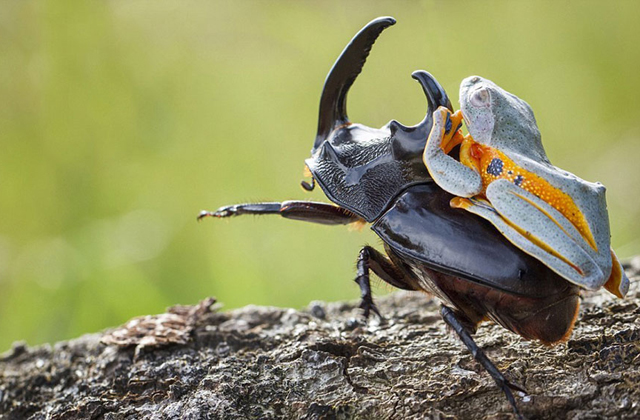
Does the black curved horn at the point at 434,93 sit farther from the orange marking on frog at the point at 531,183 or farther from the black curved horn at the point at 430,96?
the orange marking on frog at the point at 531,183

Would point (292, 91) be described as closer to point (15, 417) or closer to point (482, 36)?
point (482, 36)

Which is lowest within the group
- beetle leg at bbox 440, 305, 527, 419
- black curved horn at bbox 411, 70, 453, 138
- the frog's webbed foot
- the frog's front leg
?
beetle leg at bbox 440, 305, 527, 419

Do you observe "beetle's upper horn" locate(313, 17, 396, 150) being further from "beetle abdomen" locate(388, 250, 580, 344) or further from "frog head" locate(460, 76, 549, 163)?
"beetle abdomen" locate(388, 250, 580, 344)

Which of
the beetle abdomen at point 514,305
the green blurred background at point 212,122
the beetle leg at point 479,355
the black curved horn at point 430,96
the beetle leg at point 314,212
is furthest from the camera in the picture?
the green blurred background at point 212,122

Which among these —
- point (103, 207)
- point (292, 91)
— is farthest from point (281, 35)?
point (103, 207)

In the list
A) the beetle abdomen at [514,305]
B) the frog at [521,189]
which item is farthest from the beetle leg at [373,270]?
the frog at [521,189]

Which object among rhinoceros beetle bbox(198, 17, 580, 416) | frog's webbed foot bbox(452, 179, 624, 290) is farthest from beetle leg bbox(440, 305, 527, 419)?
frog's webbed foot bbox(452, 179, 624, 290)
